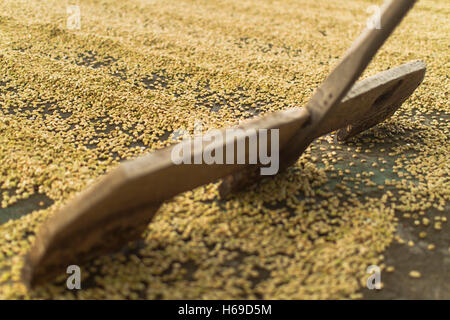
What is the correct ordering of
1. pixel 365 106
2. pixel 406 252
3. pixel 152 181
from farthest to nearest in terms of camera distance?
pixel 365 106
pixel 406 252
pixel 152 181

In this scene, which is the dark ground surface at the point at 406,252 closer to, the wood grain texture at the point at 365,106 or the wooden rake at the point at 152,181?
the wood grain texture at the point at 365,106

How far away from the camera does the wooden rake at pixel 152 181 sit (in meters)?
2.32

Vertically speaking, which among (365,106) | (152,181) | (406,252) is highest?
(365,106)

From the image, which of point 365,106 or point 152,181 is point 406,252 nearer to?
point 365,106

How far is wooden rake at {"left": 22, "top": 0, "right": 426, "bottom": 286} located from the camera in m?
2.32

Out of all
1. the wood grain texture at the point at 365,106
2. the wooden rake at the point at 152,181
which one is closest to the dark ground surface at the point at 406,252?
the wood grain texture at the point at 365,106

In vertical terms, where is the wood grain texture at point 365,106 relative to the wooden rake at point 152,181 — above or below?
above

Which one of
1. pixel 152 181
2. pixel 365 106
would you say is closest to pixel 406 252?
pixel 365 106

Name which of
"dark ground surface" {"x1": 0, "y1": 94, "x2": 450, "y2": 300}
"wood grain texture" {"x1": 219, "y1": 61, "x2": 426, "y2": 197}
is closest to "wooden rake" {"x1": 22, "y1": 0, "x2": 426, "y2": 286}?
"wood grain texture" {"x1": 219, "y1": 61, "x2": 426, "y2": 197}

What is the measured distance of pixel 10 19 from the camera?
7383 mm

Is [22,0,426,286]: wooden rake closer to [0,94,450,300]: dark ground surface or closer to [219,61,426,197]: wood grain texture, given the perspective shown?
[219,61,426,197]: wood grain texture

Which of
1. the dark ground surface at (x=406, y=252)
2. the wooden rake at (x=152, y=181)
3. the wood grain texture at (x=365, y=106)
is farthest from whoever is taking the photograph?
the wood grain texture at (x=365, y=106)

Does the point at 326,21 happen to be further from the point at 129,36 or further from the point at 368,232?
the point at 368,232

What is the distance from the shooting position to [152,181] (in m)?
2.37
